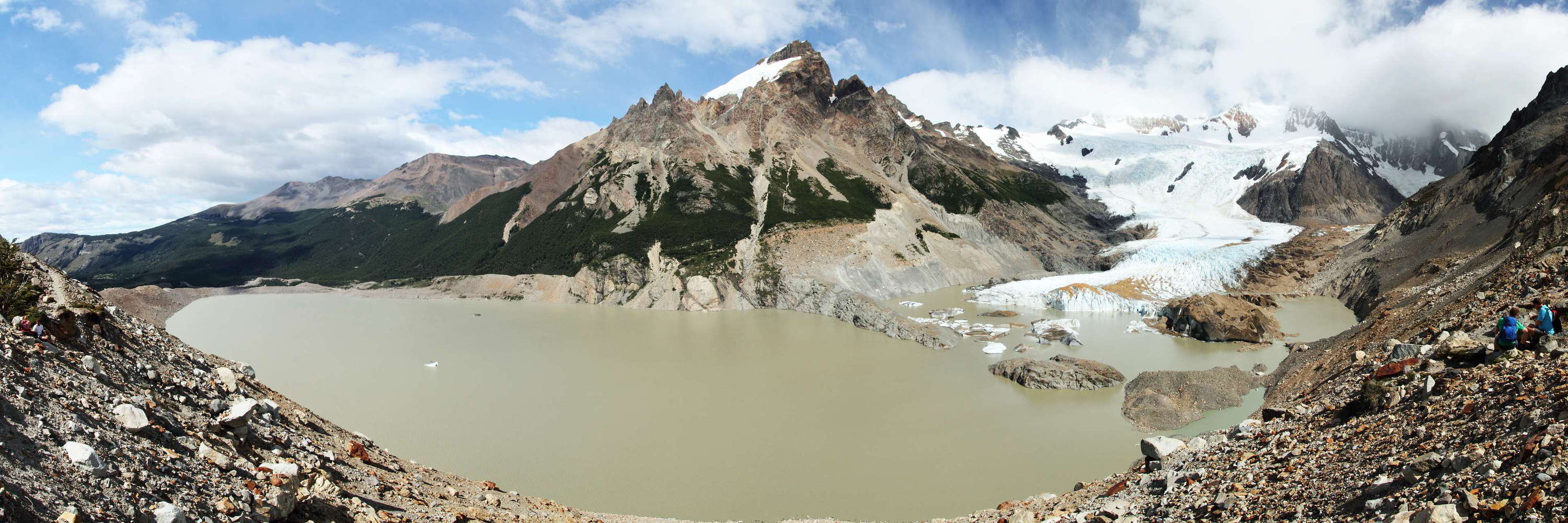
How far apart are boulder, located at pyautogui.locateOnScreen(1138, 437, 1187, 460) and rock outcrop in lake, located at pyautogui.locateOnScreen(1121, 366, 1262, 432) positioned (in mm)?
10886

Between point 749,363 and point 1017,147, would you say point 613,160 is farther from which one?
point 1017,147

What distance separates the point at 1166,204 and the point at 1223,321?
336 ft

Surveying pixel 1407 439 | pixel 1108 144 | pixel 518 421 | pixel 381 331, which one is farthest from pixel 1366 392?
pixel 1108 144

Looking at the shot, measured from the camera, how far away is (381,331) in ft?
171

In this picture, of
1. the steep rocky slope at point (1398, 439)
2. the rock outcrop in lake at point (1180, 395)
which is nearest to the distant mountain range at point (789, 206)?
the rock outcrop in lake at point (1180, 395)

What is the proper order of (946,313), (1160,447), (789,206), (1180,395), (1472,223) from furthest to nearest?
(789,206) → (946,313) → (1472,223) → (1180,395) → (1160,447)

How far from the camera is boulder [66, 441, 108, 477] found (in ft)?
21.1

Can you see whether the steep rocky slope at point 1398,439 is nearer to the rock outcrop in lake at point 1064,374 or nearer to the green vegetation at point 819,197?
the rock outcrop in lake at point 1064,374

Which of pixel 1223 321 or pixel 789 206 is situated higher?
pixel 789 206

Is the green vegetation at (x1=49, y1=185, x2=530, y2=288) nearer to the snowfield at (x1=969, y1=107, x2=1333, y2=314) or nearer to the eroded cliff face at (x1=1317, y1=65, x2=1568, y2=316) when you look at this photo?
the snowfield at (x1=969, y1=107, x2=1333, y2=314)

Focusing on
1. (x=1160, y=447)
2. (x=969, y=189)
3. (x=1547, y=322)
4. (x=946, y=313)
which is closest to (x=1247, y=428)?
(x=1160, y=447)

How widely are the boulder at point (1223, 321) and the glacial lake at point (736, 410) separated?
1306 millimetres

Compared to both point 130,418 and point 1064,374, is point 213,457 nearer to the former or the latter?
point 130,418

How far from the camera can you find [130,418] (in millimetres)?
7934
